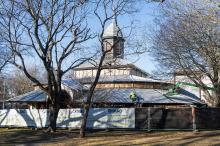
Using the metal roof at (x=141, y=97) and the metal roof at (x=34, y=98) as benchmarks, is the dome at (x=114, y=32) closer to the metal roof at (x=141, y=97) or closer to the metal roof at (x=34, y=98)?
the metal roof at (x=141, y=97)

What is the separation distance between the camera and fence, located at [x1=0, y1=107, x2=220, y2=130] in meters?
32.0

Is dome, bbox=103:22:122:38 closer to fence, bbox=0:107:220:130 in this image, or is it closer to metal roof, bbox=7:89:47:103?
fence, bbox=0:107:220:130

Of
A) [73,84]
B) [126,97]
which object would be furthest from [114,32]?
[73,84]

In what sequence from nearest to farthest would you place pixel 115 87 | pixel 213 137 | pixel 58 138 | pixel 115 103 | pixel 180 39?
1. pixel 213 137
2. pixel 58 138
3. pixel 180 39
4. pixel 115 103
5. pixel 115 87

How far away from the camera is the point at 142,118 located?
108ft

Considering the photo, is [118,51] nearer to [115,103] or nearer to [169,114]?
[169,114]

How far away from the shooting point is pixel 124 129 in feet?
110

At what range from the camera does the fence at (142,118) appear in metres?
32.0

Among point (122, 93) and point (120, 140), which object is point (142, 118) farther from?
point (122, 93)

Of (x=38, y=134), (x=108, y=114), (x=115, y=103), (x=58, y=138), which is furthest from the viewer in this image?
(x=115, y=103)

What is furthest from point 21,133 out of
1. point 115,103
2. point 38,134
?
point 115,103

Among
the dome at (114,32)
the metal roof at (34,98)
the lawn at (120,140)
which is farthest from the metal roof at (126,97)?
the lawn at (120,140)

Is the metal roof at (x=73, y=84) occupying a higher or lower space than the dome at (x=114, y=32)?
lower

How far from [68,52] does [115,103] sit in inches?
765
